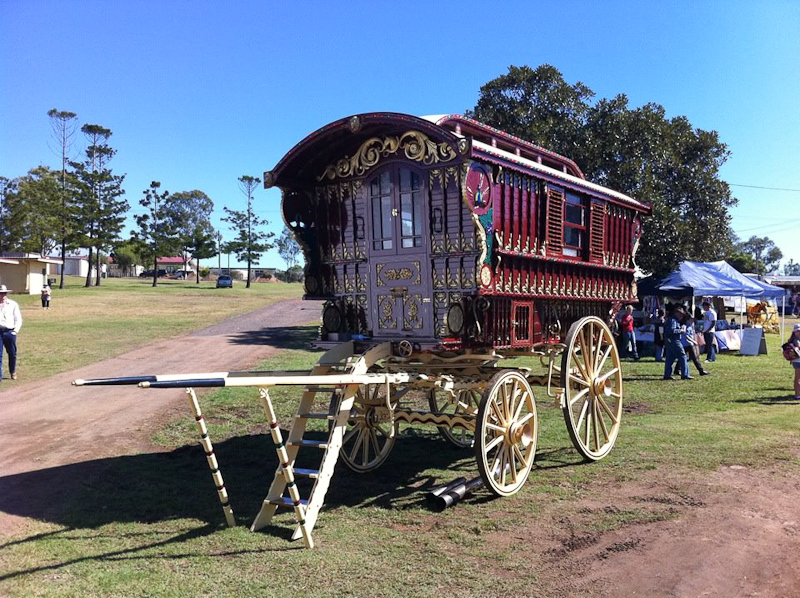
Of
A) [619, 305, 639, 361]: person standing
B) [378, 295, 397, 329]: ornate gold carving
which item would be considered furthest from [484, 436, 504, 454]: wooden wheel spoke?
[619, 305, 639, 361]: person standing

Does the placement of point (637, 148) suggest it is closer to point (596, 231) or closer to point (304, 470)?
point (596, 231)

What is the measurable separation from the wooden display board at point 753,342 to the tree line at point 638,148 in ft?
10.5

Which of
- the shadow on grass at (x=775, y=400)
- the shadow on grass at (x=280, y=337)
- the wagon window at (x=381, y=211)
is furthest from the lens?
the shadow on grass at (x=280, y=337)

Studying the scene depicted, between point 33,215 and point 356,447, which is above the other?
point 33,215

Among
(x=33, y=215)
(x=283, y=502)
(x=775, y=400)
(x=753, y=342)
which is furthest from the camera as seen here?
(x=33, y=215)

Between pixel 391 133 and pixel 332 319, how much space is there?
7.90 feet

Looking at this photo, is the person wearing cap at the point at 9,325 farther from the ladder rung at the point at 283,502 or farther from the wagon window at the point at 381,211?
the ladder rung at the point at 283,502

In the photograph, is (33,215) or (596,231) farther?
(33,215)

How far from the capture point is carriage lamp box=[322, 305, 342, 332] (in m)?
8.16

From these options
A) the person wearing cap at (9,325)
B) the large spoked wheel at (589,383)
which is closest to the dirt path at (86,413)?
the person wearing cap at (9,325)

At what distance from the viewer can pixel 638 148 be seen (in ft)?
71.3

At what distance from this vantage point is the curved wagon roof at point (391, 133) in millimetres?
6719

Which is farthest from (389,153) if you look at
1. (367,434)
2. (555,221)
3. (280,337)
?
(280,337)

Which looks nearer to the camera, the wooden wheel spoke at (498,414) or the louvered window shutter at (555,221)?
the wooden wheel spoke at (498,414)
